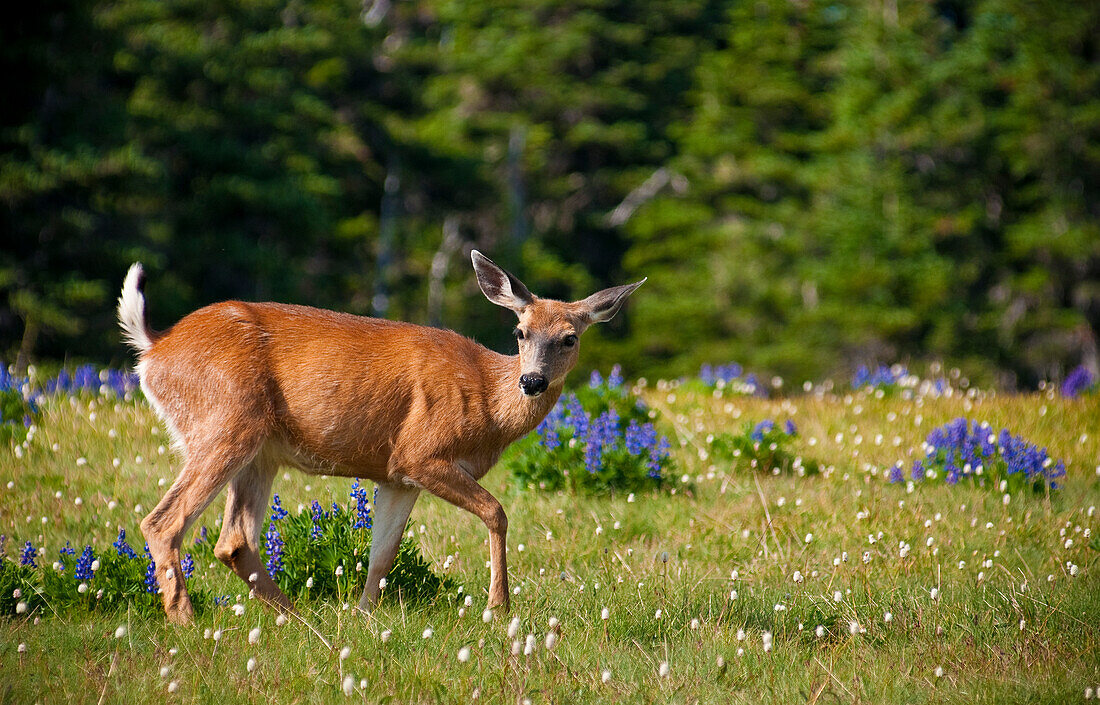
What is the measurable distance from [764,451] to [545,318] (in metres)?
2.52

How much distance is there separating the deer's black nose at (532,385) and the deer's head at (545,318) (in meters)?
0.01

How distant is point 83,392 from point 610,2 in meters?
28.0

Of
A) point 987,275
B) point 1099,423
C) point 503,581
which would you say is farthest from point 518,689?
point 987,275

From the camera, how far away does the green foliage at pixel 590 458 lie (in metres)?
7.13

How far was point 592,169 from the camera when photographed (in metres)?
35.2

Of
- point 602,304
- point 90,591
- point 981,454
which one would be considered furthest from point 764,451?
point 90,591

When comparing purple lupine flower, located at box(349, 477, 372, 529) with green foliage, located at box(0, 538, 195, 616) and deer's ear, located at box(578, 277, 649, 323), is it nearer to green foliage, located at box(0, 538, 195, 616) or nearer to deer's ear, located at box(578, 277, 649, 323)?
green foliage, located at box(0, 538, 195, 616)

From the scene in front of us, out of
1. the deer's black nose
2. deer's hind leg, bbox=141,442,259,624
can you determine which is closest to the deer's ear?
the deer's black nose

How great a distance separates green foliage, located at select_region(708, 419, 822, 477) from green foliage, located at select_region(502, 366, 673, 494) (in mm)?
497

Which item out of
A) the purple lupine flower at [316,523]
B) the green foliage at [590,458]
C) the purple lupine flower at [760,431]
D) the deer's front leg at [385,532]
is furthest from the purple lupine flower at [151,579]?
the purple lupine flower at [760,431]

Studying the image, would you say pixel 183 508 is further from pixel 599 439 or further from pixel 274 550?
pixel 599 439

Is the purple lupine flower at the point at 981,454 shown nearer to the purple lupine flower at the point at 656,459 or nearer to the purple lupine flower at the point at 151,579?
the purple lupine flower at the point at 656,459

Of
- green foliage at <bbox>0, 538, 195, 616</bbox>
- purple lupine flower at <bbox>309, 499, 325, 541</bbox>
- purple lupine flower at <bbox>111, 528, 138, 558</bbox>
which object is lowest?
purple lupine flower at <bbox>309, 499, 325, 541</bbox>

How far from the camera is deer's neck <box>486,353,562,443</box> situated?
18.2 feet
